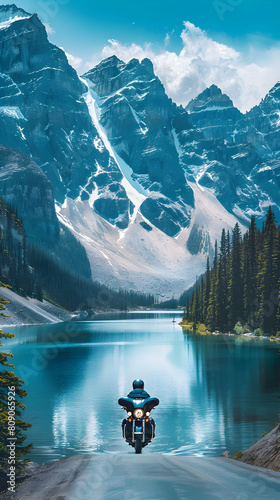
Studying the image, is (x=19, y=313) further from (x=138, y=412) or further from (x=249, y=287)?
(x=138, y=412)

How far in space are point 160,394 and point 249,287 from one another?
221 feet

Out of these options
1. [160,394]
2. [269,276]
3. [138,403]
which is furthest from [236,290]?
[138,403]

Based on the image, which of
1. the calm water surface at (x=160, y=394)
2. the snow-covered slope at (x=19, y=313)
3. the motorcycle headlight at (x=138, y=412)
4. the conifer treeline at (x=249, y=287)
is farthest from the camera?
the snow-covered slope at (x=19, y=313)

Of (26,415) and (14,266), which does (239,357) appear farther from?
(14,266)

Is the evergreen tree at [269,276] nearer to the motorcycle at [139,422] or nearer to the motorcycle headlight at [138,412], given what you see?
the motorcycle at [139,422]

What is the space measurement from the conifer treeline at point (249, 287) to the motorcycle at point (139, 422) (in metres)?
76.8

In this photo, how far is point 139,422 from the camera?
18.5 metres

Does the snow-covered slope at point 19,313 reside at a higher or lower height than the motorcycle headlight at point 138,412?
higher

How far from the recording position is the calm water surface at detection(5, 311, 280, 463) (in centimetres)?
2881

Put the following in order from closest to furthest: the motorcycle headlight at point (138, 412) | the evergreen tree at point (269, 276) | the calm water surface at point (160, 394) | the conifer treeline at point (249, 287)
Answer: the motorcycle headlight at point (138, 412) < the calm water surface at point (160, 394) < the evergreen tree at point (269, 276) < the conifer treeline at point (249, 287)

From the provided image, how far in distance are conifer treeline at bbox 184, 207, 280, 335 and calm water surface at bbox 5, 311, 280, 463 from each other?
10615 millimetres

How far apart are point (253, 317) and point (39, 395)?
70.7 m

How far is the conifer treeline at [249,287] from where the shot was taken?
9738 cm

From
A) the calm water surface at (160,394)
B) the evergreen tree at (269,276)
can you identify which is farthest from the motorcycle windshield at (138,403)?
the evergreen tree at (269,276)
